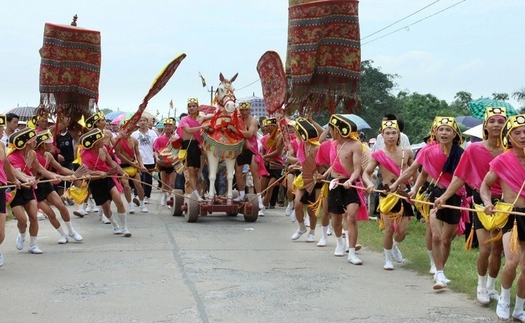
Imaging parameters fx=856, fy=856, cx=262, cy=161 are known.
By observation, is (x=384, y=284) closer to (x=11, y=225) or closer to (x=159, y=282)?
(x=159, y=282)

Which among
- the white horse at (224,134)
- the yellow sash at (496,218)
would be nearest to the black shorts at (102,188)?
the white horse at (224,134)

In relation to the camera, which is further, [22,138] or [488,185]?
[22,138]

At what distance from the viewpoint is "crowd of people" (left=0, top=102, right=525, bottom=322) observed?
775 cm

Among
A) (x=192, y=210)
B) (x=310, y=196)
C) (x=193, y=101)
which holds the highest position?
(x=193, y=101)

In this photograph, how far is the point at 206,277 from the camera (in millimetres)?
9766

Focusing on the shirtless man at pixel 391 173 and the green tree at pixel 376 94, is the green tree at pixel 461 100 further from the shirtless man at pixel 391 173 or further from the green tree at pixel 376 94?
the shirtless man at pixel 391 173

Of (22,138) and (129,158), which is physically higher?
(22,138)

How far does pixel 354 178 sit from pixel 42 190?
4.62 meters

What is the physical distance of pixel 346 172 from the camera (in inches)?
452

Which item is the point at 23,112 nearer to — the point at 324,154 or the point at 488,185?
the point at 324,154

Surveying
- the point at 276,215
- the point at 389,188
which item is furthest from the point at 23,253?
the point at 276,215

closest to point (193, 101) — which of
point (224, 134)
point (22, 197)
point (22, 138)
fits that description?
point (224, 134)

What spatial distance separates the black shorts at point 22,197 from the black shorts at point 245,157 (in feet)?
19.7

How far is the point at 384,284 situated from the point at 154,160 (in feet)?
38.8
